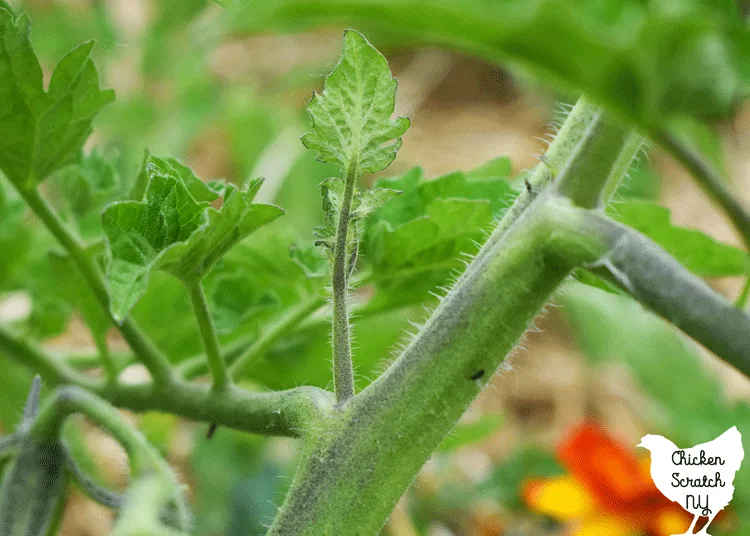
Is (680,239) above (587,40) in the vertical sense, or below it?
above

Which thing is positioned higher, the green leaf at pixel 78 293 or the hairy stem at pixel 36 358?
the green leaf at pixel 78 293

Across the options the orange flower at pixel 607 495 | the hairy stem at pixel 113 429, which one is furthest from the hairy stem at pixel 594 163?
the orange flower at pixel 607 495

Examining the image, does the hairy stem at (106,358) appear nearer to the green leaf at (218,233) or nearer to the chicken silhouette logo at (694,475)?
the green leaf at (218,233)

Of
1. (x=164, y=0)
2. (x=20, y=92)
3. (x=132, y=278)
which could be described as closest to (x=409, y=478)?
(x=132, y=278)

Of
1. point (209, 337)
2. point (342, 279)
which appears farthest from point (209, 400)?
point (342, 279)

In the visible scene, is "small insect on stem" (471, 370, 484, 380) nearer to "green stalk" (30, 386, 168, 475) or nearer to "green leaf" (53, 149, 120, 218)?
"green stalk" (30, 386, 168, 475)

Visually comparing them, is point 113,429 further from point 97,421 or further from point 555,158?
point 555,158
